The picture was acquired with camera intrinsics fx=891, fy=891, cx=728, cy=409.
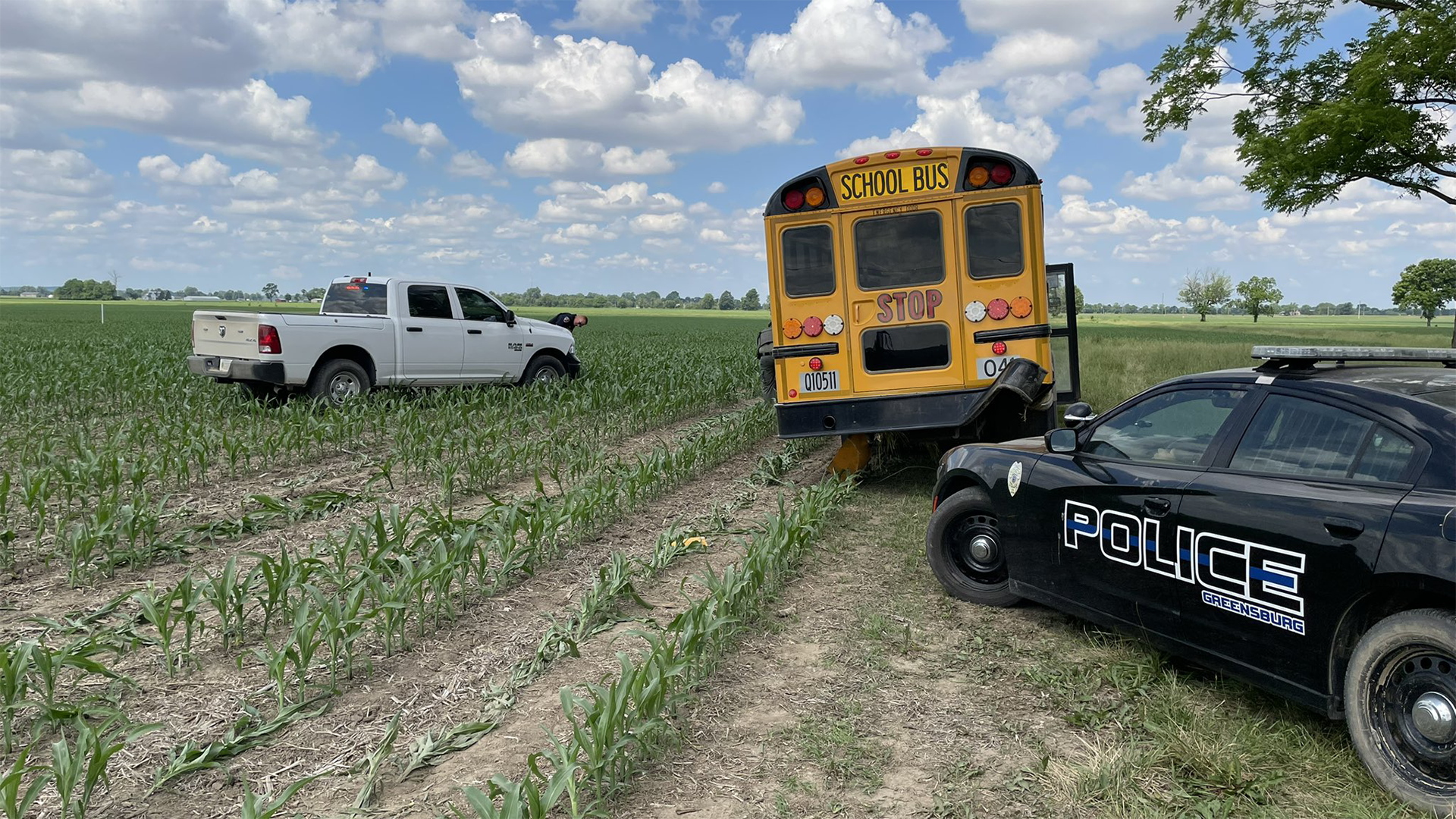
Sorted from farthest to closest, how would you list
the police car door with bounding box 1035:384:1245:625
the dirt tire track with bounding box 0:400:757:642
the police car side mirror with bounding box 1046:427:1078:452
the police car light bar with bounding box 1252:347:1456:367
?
the dirt tire track with bounding box 0:400:757:642 < the police car side mirror with bounding box 1046:427:1078:452 < the police car door with bounding box 1035:384:1245:625 < the police car light bar with bounding box 1252:347:1456:367

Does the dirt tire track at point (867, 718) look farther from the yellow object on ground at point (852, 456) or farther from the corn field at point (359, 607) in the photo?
the yellow object on ground at point (852, 456)

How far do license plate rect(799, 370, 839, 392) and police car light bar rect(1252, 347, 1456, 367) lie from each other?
4.56m

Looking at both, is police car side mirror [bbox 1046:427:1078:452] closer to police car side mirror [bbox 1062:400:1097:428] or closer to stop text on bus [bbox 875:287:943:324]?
police car side mirror [bbox 1062:400:1097:428]

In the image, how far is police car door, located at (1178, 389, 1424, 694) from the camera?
10.7 ft

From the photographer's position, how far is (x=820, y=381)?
8391 millimetres

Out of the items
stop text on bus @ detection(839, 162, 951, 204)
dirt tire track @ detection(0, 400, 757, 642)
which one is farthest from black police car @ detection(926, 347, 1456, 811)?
stop text on bus @ detection(839, 162, 951, 204)

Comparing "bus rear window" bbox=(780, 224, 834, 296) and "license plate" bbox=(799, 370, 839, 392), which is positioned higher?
"bus rear window" bbox=(780, 224, 834, 296)

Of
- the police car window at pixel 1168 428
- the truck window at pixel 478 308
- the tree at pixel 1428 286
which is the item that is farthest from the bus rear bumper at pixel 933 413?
the tree at pixel 1428 286

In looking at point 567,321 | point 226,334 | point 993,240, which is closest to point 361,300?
point 226,334

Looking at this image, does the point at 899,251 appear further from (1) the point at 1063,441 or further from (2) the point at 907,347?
(1) the point at 1063,441

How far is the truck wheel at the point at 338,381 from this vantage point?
11922 mm

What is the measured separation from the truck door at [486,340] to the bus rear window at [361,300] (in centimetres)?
117

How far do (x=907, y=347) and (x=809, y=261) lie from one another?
122cm

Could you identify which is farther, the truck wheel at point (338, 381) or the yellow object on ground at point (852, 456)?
the truck wheel at point (338, 381)
